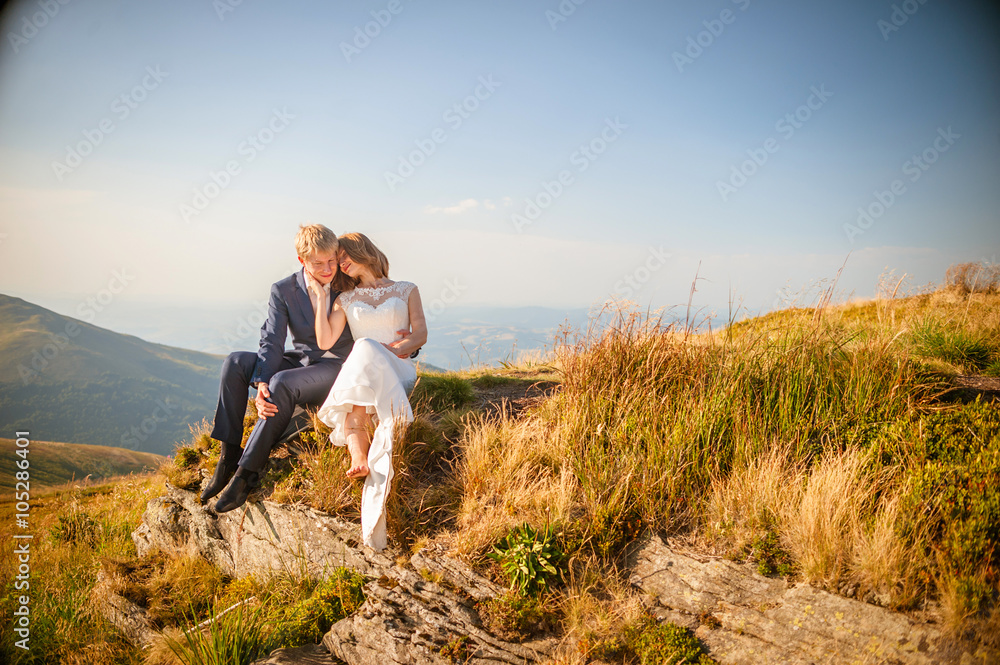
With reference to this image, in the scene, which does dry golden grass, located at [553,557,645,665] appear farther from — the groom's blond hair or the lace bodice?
the groom's blond hair

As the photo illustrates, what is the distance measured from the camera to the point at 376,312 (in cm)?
570

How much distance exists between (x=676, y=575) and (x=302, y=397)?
4.30 m

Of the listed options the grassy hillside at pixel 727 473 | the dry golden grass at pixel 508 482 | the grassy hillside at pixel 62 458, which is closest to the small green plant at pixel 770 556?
the grassy hillside at pixel 727 473

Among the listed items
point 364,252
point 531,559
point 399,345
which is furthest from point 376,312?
point 531,559

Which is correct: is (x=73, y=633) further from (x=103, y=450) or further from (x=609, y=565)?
(x=103, y=450)

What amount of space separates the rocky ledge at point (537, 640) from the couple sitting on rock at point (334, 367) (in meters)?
0.54

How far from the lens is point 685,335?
213 inches

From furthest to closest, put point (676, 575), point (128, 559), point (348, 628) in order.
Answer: point (128, 559)
point (348, 628)
point (676, 575)

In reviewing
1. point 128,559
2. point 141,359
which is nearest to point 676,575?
point 128,559

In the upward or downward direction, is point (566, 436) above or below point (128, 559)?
above

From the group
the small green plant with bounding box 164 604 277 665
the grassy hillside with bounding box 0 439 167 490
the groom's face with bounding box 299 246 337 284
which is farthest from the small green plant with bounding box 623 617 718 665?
the grassy hillside with bounding box 0 439 167 490

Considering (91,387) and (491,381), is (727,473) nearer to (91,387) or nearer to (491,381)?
(491,381)

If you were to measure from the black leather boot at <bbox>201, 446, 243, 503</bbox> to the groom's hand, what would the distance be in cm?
82

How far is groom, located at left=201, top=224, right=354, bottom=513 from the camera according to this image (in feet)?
16.5
